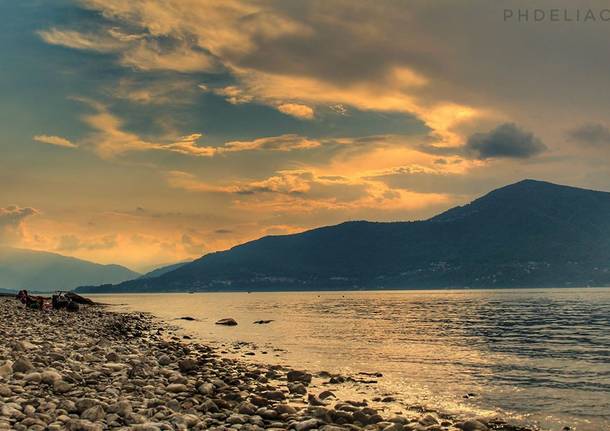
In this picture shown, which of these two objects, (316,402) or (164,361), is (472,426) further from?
(164,361)

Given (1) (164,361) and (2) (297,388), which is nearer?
(2) (297,388)

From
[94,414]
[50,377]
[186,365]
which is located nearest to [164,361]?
[186,365]

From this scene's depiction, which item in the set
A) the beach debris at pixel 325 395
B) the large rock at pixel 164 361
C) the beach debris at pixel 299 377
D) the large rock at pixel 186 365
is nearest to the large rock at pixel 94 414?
the beach debris at pixel 325 395

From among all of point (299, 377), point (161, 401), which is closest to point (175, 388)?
point (161, 401)

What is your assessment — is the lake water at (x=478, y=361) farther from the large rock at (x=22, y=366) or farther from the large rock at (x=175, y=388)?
the large rock at (x=22, y=366)

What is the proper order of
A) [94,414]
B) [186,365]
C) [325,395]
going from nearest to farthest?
[94,414], [325,395], [186,365]

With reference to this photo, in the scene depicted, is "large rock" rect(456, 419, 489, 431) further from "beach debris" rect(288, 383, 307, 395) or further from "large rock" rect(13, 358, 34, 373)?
"large rock" rect(13, 358, 34, 373)

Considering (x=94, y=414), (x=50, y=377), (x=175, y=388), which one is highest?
(x=50, y=377)

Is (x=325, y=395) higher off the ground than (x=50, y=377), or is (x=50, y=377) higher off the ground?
(x=50, y=377)

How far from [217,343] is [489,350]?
2124cm

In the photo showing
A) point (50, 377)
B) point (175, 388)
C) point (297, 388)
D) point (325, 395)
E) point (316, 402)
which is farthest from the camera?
point (297, 388)

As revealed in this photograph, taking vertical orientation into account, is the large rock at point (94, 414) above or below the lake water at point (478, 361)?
above

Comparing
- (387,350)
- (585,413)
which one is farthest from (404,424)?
(387,350)

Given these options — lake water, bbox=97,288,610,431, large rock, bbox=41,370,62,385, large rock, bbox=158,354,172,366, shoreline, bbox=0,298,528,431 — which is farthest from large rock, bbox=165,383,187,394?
lake water, bbox=97,288,610,431
